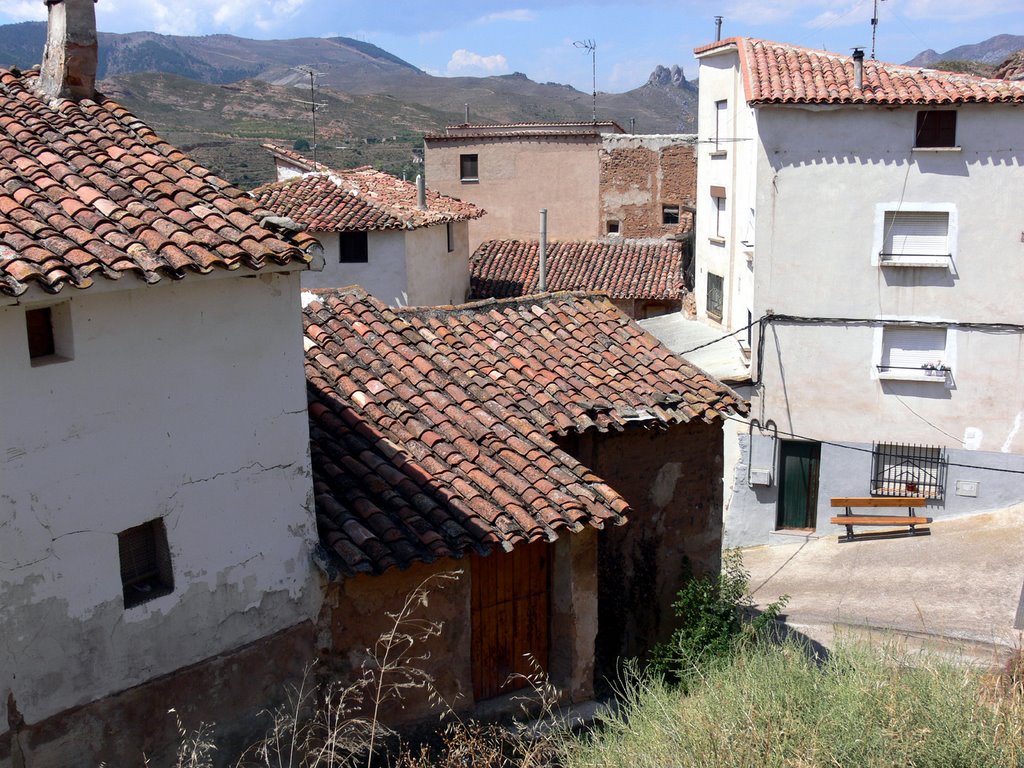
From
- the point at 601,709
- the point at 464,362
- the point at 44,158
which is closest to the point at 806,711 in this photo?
the point at 601,709

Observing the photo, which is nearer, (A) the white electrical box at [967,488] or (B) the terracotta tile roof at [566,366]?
(B) the terracotta tile roof at [566,366]

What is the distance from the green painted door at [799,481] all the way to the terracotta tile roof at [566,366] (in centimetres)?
1013

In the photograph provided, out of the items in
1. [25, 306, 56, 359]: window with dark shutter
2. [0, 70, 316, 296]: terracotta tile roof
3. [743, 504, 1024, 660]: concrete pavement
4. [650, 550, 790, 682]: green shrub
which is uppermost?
[0, 70, 316, 296]: terracotta tile roof

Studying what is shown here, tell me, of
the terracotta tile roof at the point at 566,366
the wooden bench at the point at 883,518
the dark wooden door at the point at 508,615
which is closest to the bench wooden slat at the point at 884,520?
the wooden bench at the point at 883,518

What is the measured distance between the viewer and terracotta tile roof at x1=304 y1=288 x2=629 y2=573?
8031 mm

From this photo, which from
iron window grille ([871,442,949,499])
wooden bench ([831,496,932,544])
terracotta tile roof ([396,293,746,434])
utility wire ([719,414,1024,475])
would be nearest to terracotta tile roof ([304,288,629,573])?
terracotta tile roof ([396,293,746,434])

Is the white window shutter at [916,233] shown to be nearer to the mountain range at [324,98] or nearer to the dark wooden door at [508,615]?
the mountain range at [324,98]

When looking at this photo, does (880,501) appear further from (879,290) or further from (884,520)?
(879,290)

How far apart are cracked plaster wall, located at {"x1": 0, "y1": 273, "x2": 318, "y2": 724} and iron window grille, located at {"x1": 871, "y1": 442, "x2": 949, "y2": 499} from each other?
15552 mm

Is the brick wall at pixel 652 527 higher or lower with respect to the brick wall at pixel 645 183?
lower

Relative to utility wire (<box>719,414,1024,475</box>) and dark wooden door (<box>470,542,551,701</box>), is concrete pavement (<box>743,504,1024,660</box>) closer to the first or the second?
utility wire (<box>719,414,1024,475</box>)

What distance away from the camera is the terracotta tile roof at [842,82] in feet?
63.0

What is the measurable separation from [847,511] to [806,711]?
593 inches

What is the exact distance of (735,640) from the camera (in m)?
9.83
